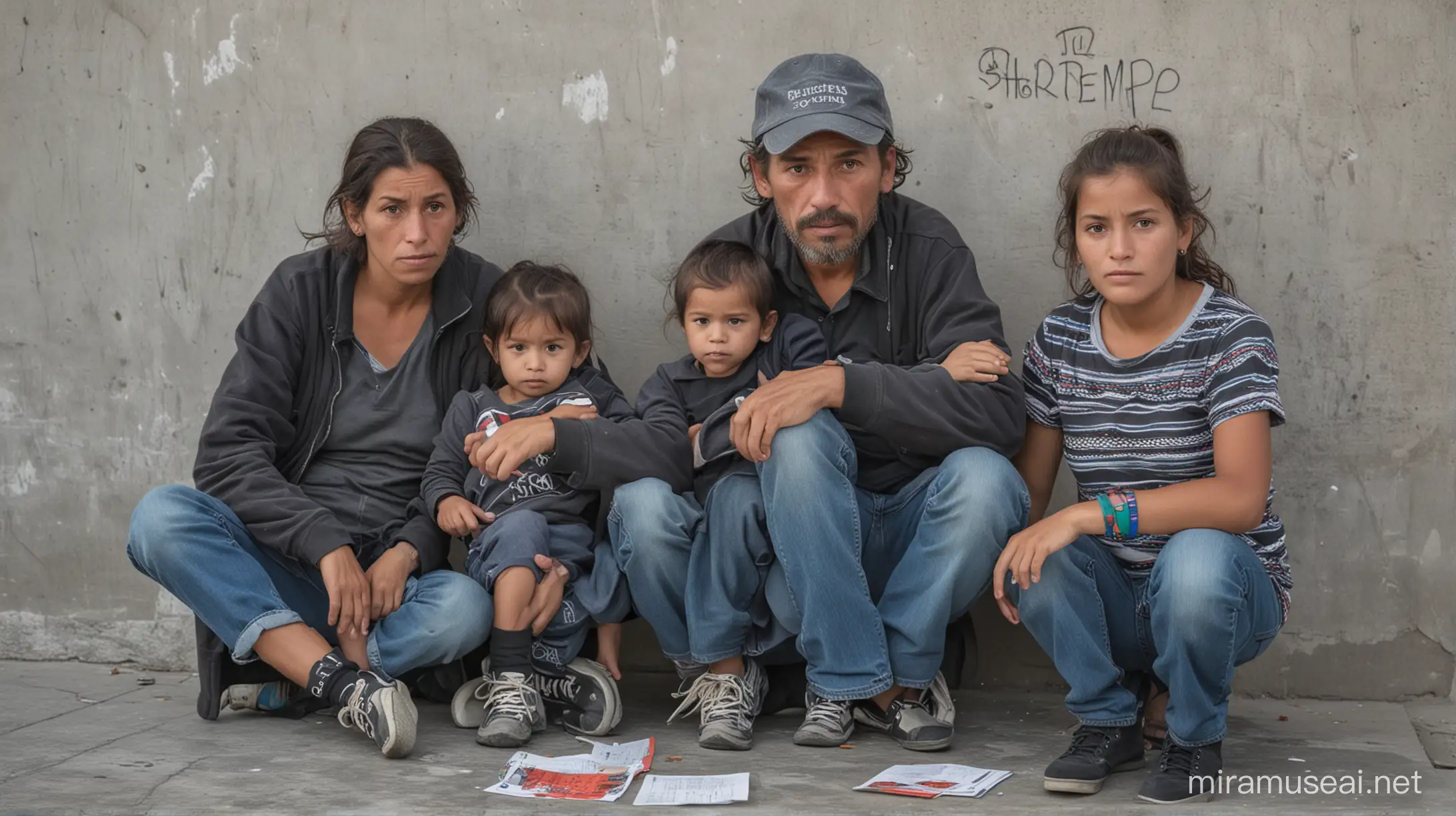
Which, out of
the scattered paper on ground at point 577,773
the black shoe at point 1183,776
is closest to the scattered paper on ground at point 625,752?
the scattered paper on ground at point 577,773

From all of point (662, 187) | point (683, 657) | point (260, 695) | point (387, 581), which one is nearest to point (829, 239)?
point (662, 187)

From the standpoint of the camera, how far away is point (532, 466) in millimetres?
3584

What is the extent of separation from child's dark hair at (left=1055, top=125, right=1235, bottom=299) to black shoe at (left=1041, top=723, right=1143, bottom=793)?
1052 millimetres

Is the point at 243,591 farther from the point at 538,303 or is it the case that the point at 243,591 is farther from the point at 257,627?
the point at 538,303

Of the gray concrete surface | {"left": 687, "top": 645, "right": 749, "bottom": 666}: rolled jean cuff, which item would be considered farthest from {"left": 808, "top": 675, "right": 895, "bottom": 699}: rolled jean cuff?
{"left": 687, "top": 645, "right": 749, "bottom": 666}: rolled jean cuff

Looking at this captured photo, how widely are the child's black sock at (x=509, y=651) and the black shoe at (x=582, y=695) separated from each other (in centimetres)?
9

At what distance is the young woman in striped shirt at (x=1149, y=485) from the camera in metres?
2.87

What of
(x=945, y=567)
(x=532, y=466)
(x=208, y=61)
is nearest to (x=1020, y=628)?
(x=945, y=567)

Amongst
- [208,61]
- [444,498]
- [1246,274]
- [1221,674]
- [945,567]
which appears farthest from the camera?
[208,61]

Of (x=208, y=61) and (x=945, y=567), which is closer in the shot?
(x=945, y=567)

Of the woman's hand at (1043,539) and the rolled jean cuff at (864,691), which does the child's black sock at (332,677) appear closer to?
the rolled jean cuff at (864,691)

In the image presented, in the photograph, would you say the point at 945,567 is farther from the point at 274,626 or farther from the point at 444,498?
the point at 274,626

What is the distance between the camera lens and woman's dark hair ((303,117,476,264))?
12.2 feet

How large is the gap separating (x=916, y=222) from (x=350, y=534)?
170 centimetres
